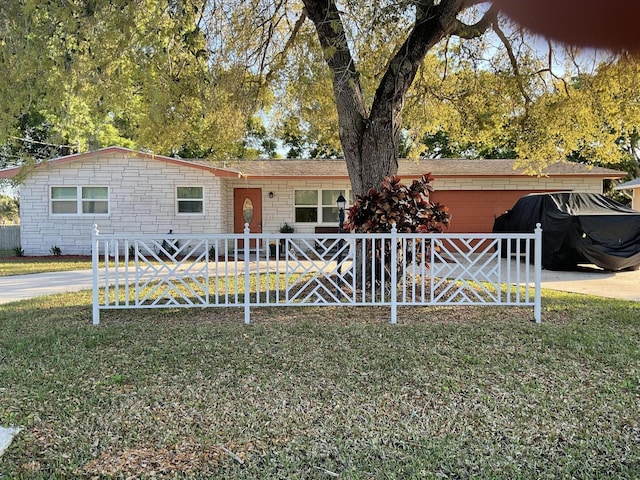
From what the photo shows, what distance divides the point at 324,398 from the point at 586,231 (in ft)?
29.2

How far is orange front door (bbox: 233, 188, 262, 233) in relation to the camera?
15.2m

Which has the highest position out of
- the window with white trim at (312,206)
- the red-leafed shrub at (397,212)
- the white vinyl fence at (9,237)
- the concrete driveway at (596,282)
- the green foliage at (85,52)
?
the green foliage at (85,52)

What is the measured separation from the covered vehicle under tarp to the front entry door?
852cm

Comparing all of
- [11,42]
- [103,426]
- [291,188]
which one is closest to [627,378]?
[103,426]

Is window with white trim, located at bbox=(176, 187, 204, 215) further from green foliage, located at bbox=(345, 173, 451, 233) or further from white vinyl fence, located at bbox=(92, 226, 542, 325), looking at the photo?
green foliage, located at bbox=(345, 173, 451, 233)

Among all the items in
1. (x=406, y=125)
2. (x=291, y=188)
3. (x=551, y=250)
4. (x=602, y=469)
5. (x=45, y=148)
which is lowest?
(x=602, y=469)

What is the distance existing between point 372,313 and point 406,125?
6.79 meters

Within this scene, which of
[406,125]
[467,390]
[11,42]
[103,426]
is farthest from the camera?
[406,125]

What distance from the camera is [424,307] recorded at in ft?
20.7

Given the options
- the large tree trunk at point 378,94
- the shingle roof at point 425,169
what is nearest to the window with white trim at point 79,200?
the shingle roof at point 425,169

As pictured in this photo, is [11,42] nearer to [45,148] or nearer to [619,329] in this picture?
[619,329]

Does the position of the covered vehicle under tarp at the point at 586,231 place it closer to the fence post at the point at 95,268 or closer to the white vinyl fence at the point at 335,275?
the white vinyl fence at the point at 335,275

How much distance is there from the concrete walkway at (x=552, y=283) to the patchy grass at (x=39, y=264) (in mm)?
777

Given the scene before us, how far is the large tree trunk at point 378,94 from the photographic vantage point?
20.4 feet
